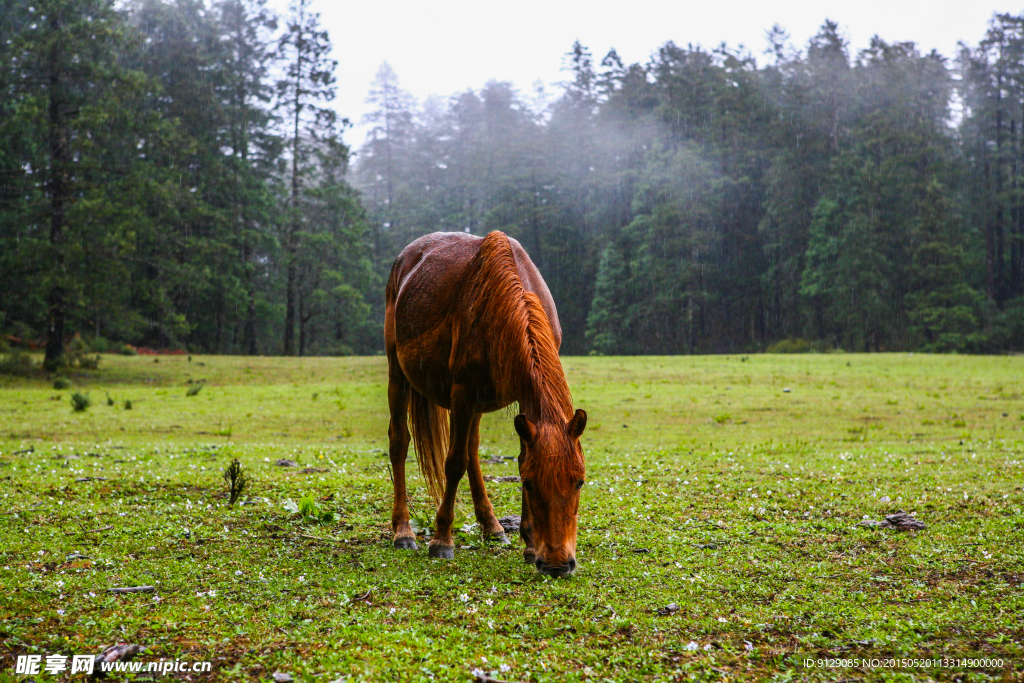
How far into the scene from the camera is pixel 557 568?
4.79 m

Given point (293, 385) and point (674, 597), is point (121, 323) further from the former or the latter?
point (674, 597)

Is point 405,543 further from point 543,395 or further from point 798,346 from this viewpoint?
point 798,346

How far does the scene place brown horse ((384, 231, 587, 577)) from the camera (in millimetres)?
4859

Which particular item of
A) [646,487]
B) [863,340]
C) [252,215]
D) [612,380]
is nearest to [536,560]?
[646,487]

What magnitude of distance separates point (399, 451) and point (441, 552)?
52.9 inches

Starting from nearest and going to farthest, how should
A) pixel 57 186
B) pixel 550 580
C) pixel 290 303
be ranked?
pixel 550 580, pixel 57 186, pixel 290 303

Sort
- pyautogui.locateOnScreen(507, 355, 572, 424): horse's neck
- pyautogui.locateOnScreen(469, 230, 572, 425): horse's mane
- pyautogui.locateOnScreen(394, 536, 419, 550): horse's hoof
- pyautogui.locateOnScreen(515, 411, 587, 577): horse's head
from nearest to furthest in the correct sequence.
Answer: pyautogui.locateOnScreen(515, 411, 587, 577): horse's head < pyautogui.locateOnScreen(507, 355, 572, 424): horse's neck < pyautogui.locateOnScreen(469, 230, 572, 425): horse's mane < pyautogui.locateOnScreen(394, 536, 419, 550): horse's hoof

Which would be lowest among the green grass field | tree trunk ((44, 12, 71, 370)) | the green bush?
the green grass field

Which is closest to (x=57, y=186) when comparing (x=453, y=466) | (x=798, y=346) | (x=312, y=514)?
(x=312, y=514)

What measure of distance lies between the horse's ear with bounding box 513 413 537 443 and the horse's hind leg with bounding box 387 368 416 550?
6.85ft

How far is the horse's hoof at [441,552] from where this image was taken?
602 centimetres

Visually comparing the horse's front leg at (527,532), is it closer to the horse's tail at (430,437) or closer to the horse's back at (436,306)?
the horse's back at (436,306)

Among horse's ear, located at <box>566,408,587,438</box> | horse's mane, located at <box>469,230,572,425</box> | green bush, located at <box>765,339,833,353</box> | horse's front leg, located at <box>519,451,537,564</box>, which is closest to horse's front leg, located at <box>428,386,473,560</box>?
horse's mane, located at <box>469,230,572,425</box>

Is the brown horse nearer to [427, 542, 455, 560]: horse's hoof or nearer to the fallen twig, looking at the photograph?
[427, 542, 455, 560]: horse's hoof
